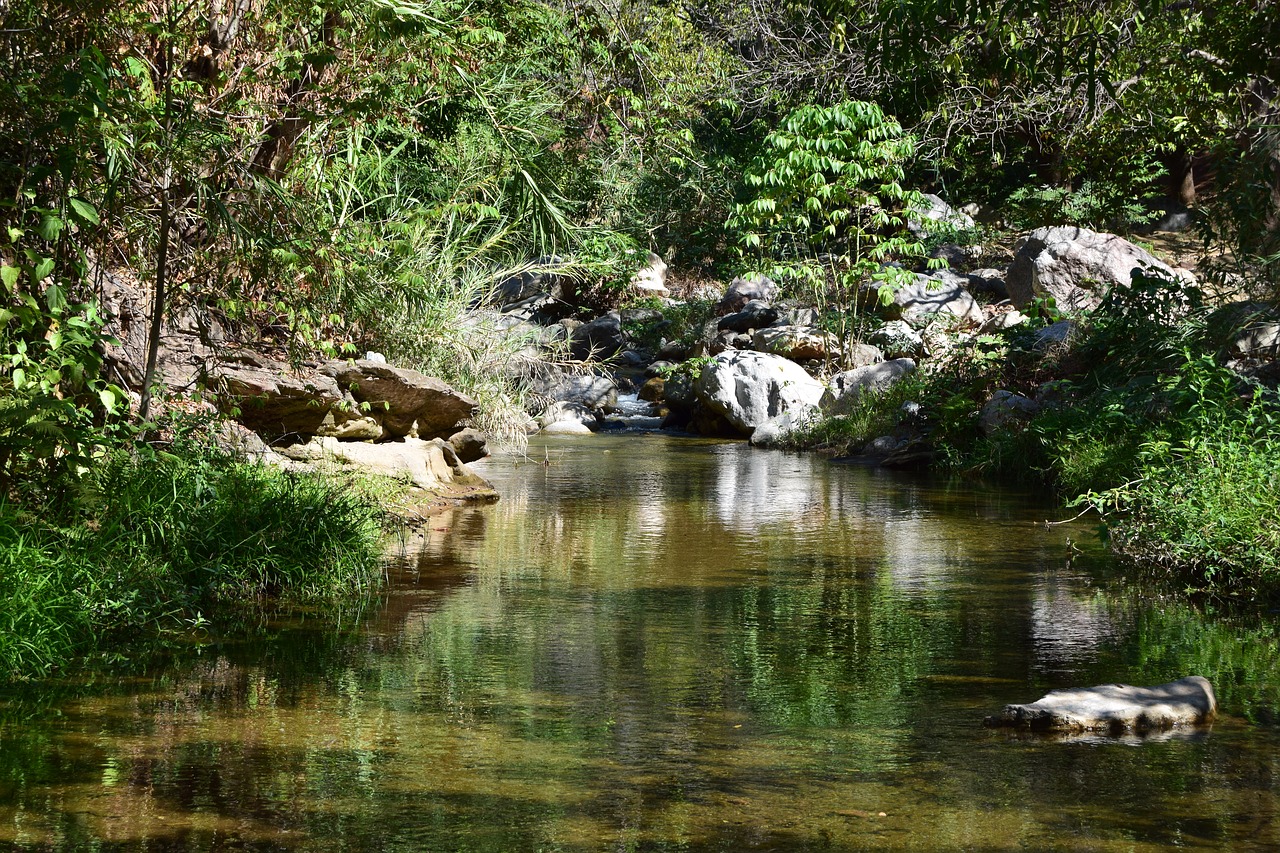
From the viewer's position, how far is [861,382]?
20.0 metres

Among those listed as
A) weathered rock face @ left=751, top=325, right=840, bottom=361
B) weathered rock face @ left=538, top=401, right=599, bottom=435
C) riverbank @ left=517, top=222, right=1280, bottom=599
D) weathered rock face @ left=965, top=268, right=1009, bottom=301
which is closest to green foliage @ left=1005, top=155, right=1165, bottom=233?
riverbank @ left=517, top=222, right=1280, bottom=599

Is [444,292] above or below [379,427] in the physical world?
above

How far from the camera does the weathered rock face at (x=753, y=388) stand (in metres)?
20.8

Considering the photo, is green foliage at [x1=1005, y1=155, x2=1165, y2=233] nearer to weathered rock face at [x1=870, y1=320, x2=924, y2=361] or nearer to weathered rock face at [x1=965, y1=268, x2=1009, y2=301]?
weathered rock face at [x1=965, y1=268, x2=1009, y2=301]

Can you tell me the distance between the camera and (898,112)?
26.7 meters

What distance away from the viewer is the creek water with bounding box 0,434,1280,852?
4.24 m

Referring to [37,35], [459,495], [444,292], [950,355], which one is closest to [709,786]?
[37,35]

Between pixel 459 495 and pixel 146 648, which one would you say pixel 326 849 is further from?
pixel 459 495

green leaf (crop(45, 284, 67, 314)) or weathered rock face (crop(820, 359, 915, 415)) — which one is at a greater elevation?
weathered rock face (crop(820, 359, 915, 415))

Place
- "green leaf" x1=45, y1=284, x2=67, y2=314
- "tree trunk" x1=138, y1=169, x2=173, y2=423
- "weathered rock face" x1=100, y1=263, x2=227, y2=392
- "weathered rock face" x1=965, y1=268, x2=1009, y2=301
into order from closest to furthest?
"green leaf" x1=45, y1=284, x2=67, y2=314 < "tree trunk" x1=138, y1=169, x2=173, y2=423 < "weathered rock face" x1=100, y1=263, x2=227, y2=392 < "weathered rock face" x1=965, y1=268, x2=1009, y2=301

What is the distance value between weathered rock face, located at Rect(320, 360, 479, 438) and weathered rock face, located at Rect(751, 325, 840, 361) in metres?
9.84

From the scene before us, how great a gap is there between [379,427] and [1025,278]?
1346 centimetres

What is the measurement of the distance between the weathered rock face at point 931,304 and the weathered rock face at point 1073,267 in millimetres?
1015

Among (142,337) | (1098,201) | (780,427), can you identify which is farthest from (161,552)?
(1098,201)
